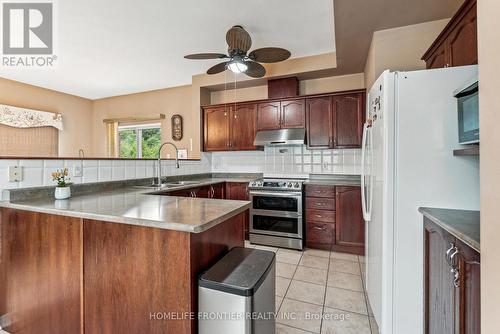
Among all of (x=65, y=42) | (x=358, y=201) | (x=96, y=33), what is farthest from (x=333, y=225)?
(x=65, y=42)

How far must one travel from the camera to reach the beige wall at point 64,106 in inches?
167

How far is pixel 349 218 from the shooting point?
301 centimetres

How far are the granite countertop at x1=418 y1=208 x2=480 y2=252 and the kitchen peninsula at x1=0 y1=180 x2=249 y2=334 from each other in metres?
0.96

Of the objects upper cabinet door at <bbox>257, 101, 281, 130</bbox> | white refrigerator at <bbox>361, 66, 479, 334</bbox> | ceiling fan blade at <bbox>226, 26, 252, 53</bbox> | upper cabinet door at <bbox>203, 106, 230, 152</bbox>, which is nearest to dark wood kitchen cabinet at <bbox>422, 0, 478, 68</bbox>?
white refrigerator at <bbox>361, 66, 479, 334</bbox>

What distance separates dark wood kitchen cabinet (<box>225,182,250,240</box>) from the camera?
3590mm

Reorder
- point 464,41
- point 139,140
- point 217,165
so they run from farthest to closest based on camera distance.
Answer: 1. point 139,140
2. point 217,165
3. point 464,41

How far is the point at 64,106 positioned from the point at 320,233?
222 inches

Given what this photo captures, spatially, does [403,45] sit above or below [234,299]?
above

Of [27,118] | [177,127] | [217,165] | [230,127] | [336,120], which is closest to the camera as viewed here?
[336,120]

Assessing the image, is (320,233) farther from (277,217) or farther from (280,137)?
(280,137)

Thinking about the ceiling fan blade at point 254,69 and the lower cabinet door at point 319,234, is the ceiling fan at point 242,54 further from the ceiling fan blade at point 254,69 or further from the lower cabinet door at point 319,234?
the lower cabinet door at point 319,234

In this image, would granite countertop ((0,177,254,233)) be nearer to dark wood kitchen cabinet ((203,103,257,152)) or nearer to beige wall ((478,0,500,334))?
beige wall ((478,0,500,334))

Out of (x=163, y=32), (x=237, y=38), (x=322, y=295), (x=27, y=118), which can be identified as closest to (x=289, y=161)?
(x=237, y=38)

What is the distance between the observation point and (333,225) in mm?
3080
